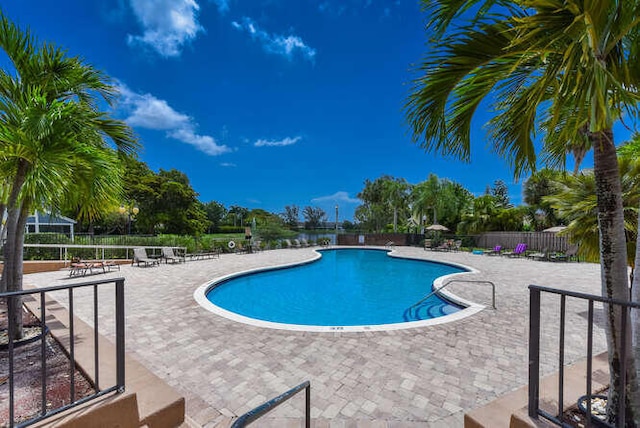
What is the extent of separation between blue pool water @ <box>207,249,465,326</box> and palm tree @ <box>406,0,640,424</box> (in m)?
5.22

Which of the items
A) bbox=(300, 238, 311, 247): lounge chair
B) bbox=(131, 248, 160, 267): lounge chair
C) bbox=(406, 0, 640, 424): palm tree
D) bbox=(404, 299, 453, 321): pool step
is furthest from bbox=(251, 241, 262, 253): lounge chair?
bbox=(406, 0, 640, 424): palm tree

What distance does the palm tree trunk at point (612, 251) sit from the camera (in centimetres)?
173

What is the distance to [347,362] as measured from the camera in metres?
3.54

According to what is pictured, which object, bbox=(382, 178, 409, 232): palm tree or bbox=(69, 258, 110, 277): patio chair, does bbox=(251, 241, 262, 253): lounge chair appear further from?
bbox=(382, 178, 409, 232): palm tree

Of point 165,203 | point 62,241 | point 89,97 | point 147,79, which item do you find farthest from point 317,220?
point 89,97

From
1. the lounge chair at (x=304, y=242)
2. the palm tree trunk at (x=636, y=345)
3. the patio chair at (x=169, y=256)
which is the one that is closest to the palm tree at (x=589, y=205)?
the palm tree trunk at (x=636, y=345)

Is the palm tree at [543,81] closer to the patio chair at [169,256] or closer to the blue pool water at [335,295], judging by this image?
the blue pool water at [335,295]

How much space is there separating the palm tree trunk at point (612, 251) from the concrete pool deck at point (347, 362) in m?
1.30

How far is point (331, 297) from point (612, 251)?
312 inches

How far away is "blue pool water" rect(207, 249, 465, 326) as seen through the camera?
7.02 m

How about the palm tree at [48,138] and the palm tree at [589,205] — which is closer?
the palm tree at [48,138]

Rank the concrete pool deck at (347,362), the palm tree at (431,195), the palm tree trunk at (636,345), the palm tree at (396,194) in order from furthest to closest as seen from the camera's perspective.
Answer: the palm tree at (396,194) → the palm tree at (431,195) → the concrete pool deck at (347,362) → the palm tree trunk at (636,345)

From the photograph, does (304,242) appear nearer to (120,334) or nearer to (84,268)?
(84,268)

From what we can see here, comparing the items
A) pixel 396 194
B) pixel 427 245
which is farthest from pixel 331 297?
pixel 396 194
